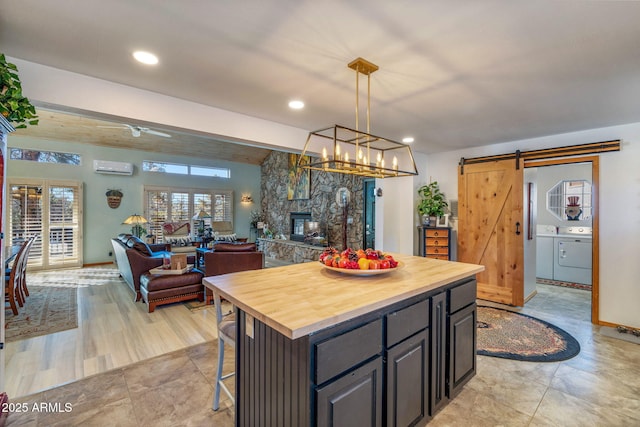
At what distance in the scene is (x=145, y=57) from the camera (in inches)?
81.4

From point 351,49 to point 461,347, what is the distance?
93.1 inches

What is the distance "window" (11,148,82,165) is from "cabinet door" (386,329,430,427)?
28.4 feet

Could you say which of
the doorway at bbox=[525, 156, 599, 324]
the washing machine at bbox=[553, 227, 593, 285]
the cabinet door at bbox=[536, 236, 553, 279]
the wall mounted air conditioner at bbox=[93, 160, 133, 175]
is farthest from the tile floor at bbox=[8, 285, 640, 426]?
the wall mounted air conditioner at bbox=[93, 160, 133, 175]

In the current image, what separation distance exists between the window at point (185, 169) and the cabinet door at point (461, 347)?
8.56 m

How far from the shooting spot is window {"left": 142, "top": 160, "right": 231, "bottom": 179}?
8.08m

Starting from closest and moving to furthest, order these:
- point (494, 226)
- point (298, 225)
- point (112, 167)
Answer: point (494, 226) < point (112, 167) < point (298, 225)

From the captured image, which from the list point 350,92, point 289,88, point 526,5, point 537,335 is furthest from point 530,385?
point 289,88

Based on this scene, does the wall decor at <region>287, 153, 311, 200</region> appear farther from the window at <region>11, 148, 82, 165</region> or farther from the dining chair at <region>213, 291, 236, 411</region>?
the dining chair at <region>213, 291, 236, 411</region>

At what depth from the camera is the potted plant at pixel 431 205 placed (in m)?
4.92

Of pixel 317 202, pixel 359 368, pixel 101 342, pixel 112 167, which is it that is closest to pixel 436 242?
pixel 317 202

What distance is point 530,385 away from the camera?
2.37 metres

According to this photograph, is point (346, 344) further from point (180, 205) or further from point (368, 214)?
point (180, 205)

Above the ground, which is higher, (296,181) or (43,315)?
(296,181)

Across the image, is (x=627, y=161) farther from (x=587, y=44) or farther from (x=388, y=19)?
(x=388, y=19)
